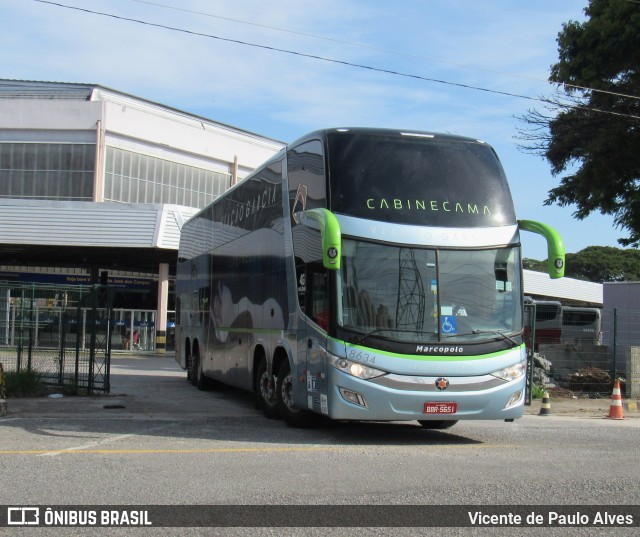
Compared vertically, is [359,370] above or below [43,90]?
below

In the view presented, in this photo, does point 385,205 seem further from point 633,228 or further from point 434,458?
point 633,228

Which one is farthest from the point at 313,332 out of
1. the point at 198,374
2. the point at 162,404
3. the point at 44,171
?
the point at 44,171

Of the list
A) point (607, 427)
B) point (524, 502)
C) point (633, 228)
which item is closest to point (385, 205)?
point (524, 502)

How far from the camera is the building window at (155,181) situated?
4759 centimetres

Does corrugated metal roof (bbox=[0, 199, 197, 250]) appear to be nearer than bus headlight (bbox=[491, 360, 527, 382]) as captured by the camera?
No

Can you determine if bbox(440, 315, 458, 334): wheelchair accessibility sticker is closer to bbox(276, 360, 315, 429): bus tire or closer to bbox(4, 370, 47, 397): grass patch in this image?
bbox(276, 360, 315, 429): bus tire

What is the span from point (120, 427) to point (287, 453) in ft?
11.6

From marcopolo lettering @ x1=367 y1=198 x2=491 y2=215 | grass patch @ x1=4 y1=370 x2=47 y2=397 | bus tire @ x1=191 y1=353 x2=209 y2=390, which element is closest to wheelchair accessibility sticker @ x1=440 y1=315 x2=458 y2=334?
marcopolo lettering @ x1=367 y1=198 x2=491 y2=215

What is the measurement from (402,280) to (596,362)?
38.6ft

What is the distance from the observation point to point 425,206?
36.9 ft

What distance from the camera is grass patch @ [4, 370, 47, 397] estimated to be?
16125mm

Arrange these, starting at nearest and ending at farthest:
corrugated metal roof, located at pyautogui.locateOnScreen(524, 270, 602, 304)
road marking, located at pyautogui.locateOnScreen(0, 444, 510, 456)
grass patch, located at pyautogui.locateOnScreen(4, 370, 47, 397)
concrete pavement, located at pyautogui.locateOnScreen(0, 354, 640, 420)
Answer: road marking, located at pyautogui.locateOnScreen(0, 444, 510, 456) → concrete pavement, located at pyautogui.locateOnScreen(0, 354, 640, 420) → grass patch, located at pyautogui.locateOnScreen(4, 370, 47, 397) → corrugated metal roof, located at pyautogui.locateOnScreen(524, 270, 602, 304)

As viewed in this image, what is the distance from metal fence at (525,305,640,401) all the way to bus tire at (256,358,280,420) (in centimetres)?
784

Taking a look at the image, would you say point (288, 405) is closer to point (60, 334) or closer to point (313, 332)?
point (313, 332)
